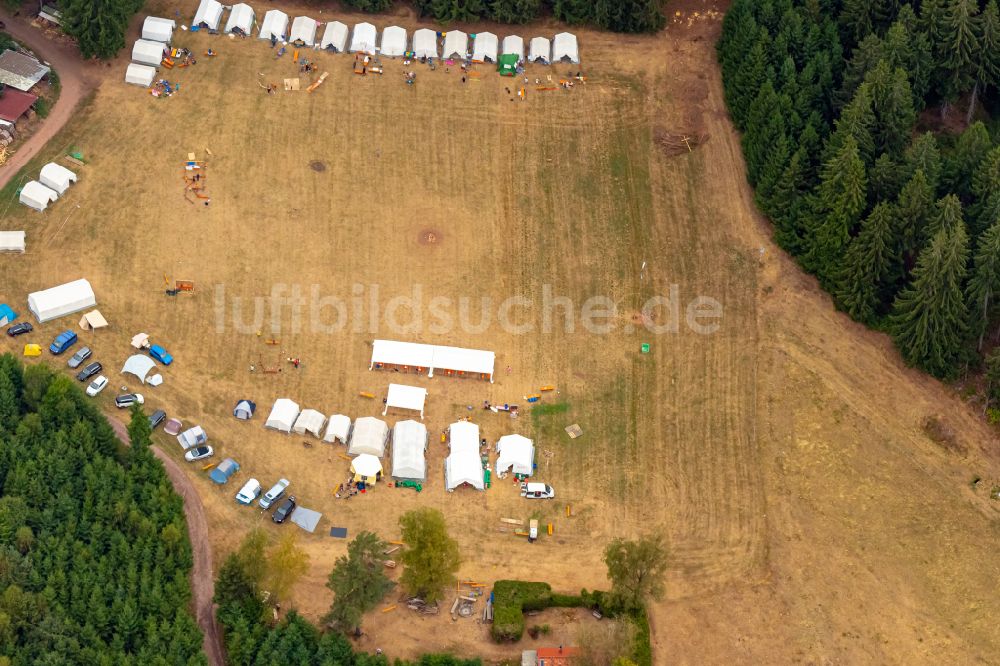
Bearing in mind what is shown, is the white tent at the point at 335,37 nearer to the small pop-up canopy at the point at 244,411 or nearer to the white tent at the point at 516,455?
the small pop-up canopy at the point at 244,411

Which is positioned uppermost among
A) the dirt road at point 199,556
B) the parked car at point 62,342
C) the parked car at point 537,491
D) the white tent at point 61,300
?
the white tent at point 61,300

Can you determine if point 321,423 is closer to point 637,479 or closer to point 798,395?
point 637,479

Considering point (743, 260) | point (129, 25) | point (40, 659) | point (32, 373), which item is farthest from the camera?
point (129, 25)

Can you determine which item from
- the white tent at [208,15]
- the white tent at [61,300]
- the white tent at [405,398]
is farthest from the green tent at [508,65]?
the white tent at [61,300]

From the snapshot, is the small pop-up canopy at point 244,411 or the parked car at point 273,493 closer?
the parked car at point 273,493

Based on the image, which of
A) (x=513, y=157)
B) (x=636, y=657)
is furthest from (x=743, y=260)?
(x=636, y=657)

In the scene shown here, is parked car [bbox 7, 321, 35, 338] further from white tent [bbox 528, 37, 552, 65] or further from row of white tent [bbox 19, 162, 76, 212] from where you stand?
white tent [bbox 528, 37, 552, 65]
